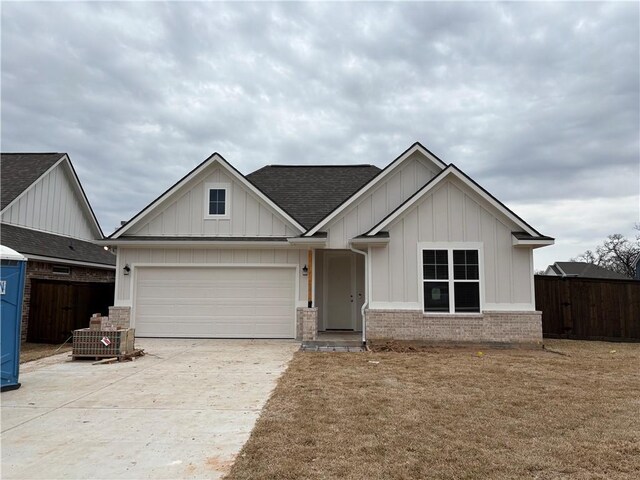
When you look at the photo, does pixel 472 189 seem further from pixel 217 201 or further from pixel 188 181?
pixel 188 181

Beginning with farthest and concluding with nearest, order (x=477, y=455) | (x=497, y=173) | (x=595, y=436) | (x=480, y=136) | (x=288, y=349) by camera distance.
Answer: (x=497, y=173), (x=480, y=136), (x=288, y=349), (x=595, y=436), (x=477, y=455)

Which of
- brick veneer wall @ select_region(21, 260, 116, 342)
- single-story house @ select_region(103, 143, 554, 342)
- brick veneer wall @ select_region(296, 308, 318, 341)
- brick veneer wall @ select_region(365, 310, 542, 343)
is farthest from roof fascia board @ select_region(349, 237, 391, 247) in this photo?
brick veneer wall @ select_region(21, 260, 116, 342)

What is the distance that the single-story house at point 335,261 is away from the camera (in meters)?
11.4

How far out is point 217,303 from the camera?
13.3 m

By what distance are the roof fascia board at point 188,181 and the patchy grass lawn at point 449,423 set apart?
5831mm

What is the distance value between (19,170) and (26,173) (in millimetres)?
598

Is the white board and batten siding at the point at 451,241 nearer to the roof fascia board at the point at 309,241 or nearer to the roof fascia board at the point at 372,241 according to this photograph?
the roof fascia board at the point at 372,241

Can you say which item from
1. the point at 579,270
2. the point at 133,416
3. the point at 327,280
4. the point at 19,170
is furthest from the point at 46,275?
the point at 579,270

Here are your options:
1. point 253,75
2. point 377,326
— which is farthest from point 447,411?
point 253,75

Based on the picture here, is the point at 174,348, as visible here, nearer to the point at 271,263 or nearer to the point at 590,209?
the point at 271,263

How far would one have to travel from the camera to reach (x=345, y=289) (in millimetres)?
14336

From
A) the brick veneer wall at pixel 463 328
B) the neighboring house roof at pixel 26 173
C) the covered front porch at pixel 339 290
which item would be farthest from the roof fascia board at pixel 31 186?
the brick veneer wall at pixel 463 328

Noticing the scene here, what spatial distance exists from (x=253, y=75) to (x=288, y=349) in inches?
337

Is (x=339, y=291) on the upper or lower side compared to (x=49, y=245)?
lower
